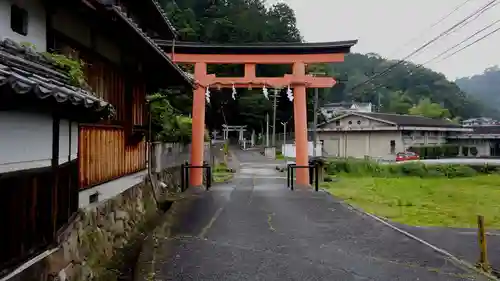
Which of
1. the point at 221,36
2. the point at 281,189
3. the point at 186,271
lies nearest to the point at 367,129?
the point at 221,36

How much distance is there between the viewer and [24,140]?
4.01 m

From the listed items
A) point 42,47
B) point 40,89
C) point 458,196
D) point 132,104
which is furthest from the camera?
point 458,196

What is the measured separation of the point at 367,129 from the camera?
43.7 metres

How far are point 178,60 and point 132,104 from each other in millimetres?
8491

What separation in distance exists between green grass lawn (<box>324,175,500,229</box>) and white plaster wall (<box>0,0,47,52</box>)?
9899 mm

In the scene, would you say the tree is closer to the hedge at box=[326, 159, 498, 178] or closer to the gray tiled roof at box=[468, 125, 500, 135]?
the gray tiled roof at box=[468, 125, 500, 135]

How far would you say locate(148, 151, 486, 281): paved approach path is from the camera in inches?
242

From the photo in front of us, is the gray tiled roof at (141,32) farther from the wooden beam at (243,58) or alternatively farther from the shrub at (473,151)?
the shrub at (473,151)

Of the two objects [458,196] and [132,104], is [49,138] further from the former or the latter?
[458,196]

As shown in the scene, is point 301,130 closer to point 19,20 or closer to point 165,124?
point 165,124

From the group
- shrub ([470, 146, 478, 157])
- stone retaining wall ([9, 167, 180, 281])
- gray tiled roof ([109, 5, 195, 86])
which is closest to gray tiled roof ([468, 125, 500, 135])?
shrub ([470, 146, 478, 157])

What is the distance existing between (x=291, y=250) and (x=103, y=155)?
357 cm

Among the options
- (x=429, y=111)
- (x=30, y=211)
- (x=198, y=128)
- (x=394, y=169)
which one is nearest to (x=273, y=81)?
(x=198, y=128)

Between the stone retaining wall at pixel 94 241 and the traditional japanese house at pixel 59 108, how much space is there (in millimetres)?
183
